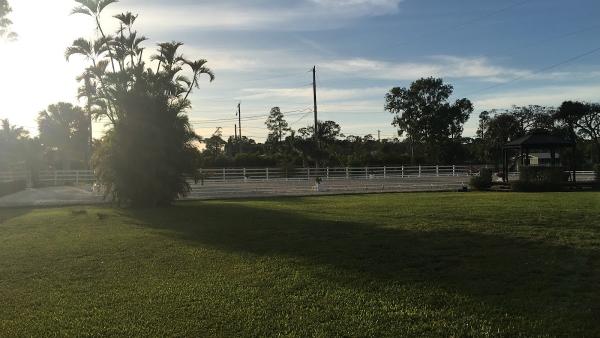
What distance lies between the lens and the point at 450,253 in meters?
8.30

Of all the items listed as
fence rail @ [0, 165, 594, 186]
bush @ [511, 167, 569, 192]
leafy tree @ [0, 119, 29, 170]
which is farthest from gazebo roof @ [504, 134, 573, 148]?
leafy tree @ [0, 119, 29, 170]

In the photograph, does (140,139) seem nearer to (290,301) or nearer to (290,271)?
(290,271)

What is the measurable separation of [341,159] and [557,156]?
2967 centimetres

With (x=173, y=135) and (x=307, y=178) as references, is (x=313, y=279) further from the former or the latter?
(x=307, y=178)

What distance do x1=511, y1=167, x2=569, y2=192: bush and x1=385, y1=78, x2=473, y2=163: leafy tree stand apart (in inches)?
1361

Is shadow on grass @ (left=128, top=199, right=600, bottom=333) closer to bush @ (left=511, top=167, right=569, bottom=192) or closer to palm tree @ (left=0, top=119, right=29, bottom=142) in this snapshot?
bush @ (left=511, top=167, right=569, bottom=192)

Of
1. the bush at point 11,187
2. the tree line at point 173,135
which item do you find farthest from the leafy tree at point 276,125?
the bush at point 11,187

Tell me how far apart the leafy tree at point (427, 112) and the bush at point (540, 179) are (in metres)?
34.6

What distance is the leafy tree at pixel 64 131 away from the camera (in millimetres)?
64475

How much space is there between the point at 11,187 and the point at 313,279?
28967 millimetres

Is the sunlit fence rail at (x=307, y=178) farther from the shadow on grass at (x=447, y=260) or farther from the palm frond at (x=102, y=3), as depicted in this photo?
the shadow on grass at (x=447, y=260)

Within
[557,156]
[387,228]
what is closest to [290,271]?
[387,228]

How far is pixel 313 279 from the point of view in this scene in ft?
22.7

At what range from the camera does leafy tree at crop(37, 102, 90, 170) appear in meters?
64.5
